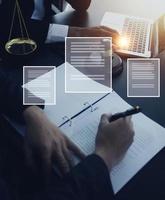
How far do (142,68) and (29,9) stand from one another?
42 cm

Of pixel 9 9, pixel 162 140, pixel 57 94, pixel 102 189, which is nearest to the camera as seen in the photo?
pixel 102 189

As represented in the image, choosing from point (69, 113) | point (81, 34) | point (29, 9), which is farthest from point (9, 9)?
point (69, 113)

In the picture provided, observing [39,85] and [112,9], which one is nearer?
[39,85]

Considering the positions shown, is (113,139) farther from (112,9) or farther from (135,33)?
(112,9)

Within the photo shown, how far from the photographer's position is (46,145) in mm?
863

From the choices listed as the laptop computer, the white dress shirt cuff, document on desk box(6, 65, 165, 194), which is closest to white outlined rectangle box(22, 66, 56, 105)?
document on desk box(6, 65, 165, 194)

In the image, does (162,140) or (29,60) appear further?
(29,60)

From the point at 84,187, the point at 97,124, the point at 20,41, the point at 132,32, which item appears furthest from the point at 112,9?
the point at 84,187

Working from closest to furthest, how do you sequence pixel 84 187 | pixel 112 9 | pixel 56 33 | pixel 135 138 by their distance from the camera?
pixel 84 187 < pixel 135 138 < pixel 56 33 < pixel 112 9

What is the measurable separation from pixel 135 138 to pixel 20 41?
0.46 m

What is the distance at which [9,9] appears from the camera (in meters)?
1.10

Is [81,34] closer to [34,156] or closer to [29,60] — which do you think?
[29,60]

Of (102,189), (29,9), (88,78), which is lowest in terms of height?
(102,189)

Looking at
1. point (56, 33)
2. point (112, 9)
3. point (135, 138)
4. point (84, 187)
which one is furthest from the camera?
point (112, 9)
